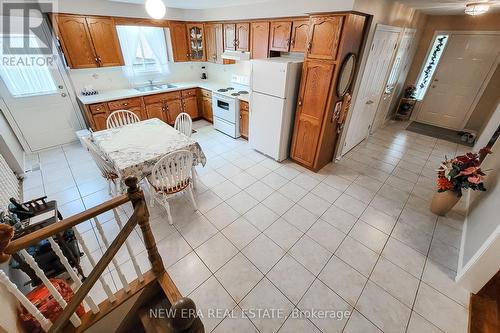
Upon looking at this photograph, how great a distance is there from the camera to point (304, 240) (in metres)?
2.31

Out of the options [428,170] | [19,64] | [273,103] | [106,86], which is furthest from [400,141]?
[19,64]

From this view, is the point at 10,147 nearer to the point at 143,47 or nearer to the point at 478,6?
the point at 143,47

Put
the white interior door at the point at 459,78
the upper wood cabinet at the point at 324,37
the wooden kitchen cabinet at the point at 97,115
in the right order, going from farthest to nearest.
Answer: the white interior door at the point at 459,78
the wooden kitchen cabinet at the point at 97,115
the upper wood cabinet at the point at 324,37

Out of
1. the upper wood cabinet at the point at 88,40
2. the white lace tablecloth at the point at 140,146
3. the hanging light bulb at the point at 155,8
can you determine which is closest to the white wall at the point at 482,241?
the white lace tablecloth at the point at 140,146

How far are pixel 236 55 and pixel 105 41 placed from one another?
7.75ft

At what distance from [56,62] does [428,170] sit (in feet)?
21.8

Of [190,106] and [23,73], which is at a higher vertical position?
[23,73]

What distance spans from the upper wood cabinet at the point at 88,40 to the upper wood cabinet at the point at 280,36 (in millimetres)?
2865

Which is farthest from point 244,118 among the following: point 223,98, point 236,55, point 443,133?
point 443,133

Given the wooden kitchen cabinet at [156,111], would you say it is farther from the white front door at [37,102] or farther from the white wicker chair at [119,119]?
the white front door at [37,102]

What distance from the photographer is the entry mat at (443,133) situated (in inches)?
178

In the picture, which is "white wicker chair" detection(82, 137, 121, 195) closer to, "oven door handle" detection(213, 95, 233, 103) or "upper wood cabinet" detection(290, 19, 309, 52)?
"oven door handle" detection(213, 95, 233, 103)

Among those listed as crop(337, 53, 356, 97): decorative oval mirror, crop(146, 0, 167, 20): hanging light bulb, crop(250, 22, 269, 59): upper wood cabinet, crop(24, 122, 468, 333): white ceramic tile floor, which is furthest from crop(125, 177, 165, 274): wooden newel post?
crop(250, 22, 269, 59): upper wood cabinet

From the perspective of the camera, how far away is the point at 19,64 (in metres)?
3.26
